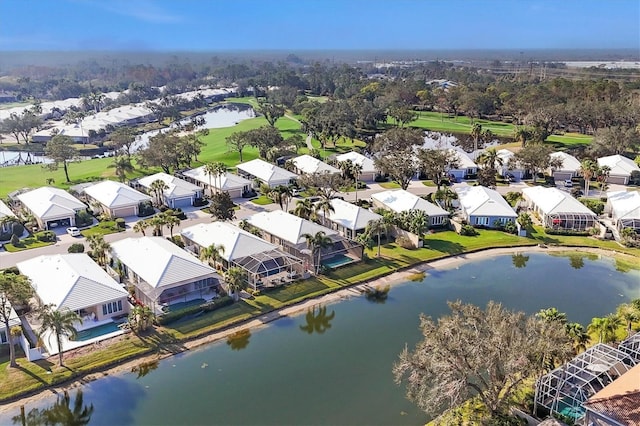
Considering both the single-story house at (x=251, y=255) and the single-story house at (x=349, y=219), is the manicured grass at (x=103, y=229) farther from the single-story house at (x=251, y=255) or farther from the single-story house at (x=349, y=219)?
the single-story house at (x=349, y=219)

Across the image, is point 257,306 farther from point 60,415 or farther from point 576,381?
point 576,381

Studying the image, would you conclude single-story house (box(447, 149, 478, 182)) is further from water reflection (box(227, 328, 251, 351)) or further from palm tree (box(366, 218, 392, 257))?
water reflection (box(227, 328, 251, 351))

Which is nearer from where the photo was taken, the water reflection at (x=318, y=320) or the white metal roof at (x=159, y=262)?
the water reflection at (x=318, y=320)

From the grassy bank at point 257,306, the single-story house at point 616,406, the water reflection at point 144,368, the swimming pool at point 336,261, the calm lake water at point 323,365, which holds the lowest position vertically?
the calm lake water at point 323,365

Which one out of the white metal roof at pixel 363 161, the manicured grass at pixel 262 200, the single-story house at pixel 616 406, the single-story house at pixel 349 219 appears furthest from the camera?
the white metal roof at pixel 363 161

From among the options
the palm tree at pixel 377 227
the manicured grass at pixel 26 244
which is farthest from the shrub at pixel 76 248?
the palm tree at pixel 377 227

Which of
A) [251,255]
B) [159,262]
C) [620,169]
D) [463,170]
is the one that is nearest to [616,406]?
[251,255]
